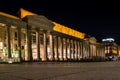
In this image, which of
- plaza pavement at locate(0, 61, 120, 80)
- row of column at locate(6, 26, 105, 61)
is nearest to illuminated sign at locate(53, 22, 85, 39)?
row of column at locate(6, 26, 105, 61)

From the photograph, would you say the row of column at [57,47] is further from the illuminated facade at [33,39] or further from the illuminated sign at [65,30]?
the illuminated sign at [65,30]

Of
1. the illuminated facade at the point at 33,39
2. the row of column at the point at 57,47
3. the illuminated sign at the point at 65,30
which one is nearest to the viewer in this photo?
the illuminated facade at the point at 33,39

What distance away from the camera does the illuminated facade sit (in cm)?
8044

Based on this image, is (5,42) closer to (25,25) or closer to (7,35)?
(7,35)

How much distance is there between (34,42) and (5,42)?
1721 centimetres

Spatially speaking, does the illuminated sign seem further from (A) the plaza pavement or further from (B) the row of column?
(A) the plaza pavement

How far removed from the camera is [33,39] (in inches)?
3893

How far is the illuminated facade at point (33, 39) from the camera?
80.4 m

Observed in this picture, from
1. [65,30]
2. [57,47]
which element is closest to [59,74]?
[57,47]

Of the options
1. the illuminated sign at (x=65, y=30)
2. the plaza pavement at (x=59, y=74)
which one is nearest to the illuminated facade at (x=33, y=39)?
the illuminated sign at (x=65, y=30)

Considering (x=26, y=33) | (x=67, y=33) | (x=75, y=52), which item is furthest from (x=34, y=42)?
(x=75, y=52)

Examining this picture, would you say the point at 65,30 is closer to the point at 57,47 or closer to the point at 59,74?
the point at 57,47

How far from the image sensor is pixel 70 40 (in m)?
135

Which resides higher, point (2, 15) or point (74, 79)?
point (2, 15)
